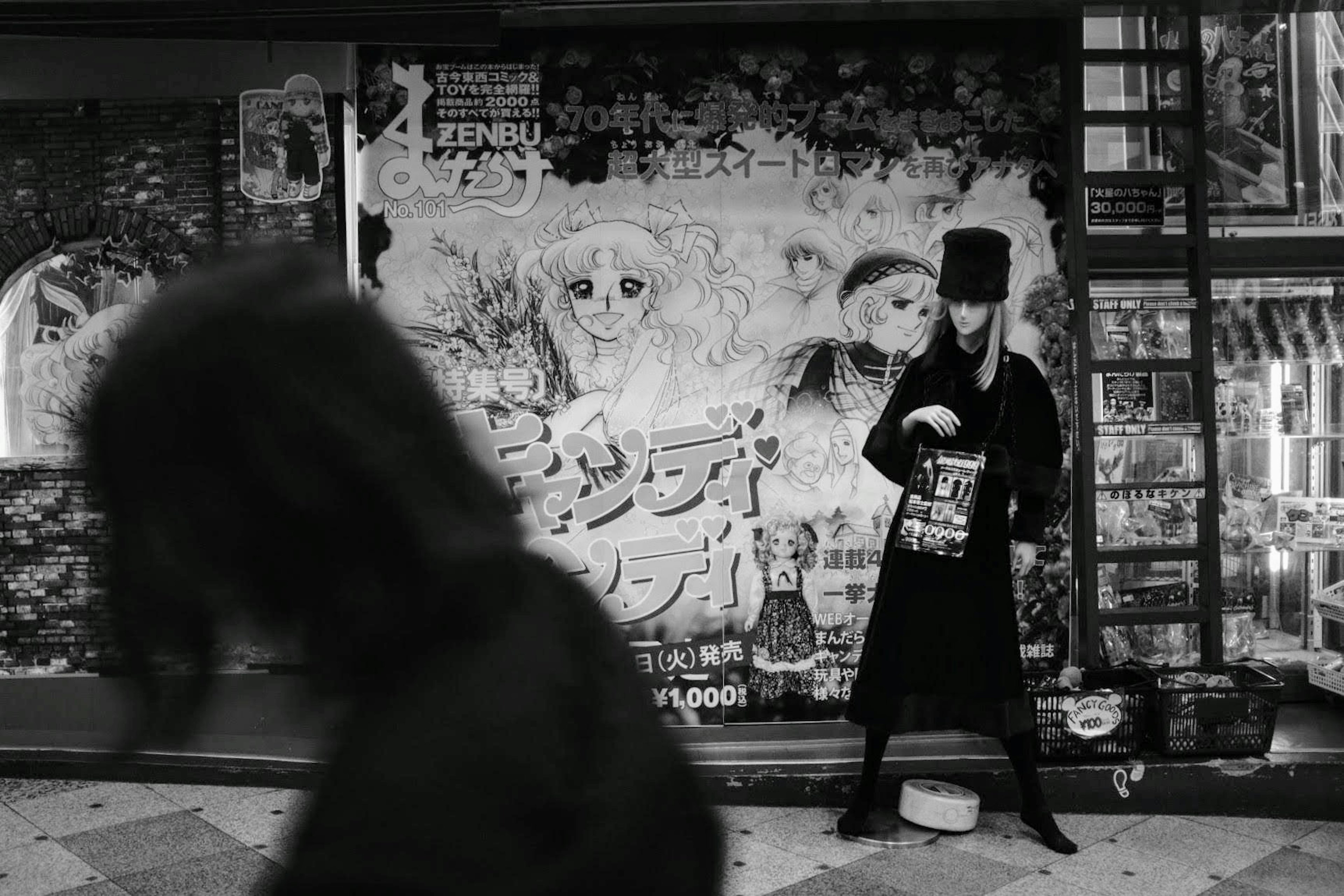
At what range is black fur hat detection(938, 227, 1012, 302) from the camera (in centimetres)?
476

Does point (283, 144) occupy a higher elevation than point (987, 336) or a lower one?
higher

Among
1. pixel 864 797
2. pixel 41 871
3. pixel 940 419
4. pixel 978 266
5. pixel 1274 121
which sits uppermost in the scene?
pixel 1274 121

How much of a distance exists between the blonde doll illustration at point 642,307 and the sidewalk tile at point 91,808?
8.37 ft

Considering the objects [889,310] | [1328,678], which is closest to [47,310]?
[889,310]

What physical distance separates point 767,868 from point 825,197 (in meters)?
3.26

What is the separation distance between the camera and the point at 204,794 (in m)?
5.46

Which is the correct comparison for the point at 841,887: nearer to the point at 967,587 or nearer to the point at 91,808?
the point at 967,587

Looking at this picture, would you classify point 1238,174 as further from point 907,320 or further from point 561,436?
point 561,436

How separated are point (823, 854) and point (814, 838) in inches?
7.1

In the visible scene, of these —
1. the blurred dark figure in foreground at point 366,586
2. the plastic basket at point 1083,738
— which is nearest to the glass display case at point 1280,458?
the plastic basket at point 1083,738

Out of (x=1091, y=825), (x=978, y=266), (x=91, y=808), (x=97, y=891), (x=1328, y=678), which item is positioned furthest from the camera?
(x=1328, y=678)

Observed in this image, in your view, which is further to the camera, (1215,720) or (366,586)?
(1215,720)

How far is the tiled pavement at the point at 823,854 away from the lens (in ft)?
14.7

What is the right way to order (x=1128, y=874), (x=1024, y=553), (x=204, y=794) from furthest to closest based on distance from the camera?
(x=204, y=794) → (x=1024, y=553) → (x=1128, y=874)
